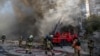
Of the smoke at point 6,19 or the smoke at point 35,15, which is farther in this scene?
the smoke at point 6,19

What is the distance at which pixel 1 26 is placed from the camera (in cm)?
2436

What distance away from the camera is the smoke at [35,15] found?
19.2 meters

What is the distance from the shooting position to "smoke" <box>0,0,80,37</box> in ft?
62.9

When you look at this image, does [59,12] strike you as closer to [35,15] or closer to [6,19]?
[35,15]

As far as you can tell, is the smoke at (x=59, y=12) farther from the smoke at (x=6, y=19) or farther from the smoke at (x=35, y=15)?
the smoke at (x=6, y=19)

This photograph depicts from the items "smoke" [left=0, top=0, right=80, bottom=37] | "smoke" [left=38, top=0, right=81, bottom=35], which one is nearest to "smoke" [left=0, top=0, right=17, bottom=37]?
"smoke" [left=0, top=0, right=80, bottom=37]

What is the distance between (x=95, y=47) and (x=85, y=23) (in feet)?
17.0

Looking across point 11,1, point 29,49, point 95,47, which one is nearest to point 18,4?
point 11,1

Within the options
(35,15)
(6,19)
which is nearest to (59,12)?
Answer: (35,15)

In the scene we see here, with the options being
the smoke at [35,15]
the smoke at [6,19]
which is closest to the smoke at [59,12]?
the smoke at [35,15]

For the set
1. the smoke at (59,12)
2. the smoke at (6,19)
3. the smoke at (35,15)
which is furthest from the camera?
the smoke at (6,19)

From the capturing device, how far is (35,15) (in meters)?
22.1

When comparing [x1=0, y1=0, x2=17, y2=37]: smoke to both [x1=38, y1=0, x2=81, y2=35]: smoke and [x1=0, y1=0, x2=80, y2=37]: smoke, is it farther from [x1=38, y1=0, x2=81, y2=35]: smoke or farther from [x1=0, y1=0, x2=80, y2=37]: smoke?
[x1=38, y1=0, x2=81, y2=35]: smoke

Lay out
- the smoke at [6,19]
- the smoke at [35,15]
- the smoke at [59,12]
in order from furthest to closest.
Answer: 1. the smoke at [6,19]
2. the smoke at [35,15]
3. the smoke at [59,12]
